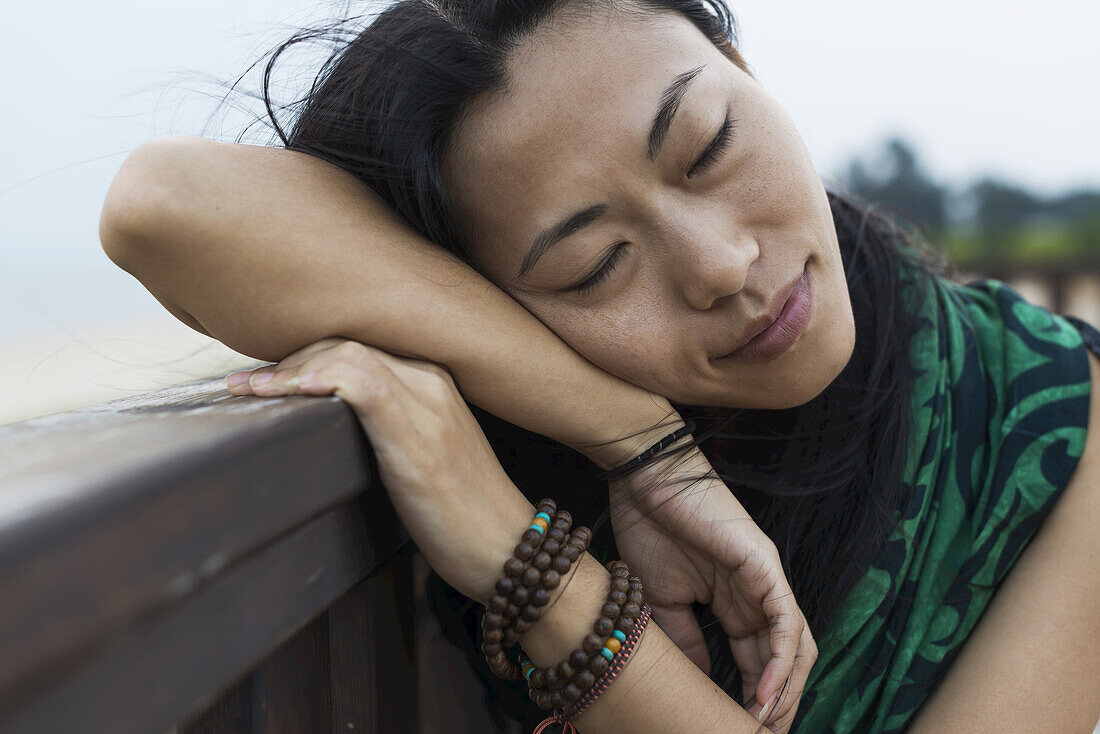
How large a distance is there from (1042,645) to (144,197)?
1176mm

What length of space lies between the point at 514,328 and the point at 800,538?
559 mm

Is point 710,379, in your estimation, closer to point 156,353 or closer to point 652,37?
point 652,37

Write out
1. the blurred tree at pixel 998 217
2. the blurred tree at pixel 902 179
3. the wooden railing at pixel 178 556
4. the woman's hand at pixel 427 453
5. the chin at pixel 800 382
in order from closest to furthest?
the wooden railing at pixel 178 556
the woman's hand at pixel 427 453
the chin at pixel 800 382
the blurred tree at pixel 998 217
the blurred tree at pixel 902 179

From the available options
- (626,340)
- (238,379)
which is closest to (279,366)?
(238,379)

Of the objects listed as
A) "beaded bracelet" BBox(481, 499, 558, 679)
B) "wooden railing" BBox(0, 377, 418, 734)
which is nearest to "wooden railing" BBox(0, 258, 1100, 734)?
"wooden railing" BBox(0, 377, 418, 734)

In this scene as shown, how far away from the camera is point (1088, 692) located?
3.38 feet

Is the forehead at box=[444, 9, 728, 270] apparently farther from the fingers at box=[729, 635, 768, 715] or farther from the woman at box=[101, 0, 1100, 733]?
the fingers at box=[729, 635, 768, 715]

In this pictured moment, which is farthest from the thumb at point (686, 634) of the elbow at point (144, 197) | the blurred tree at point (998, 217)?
the blurred tree at point (998, 217)

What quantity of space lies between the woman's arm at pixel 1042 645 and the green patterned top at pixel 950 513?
22 mm

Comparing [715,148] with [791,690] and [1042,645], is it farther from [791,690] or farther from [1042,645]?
[1042,645]

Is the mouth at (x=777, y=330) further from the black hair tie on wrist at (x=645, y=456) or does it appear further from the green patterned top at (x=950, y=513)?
the green patterned top at (x=950, y=513)

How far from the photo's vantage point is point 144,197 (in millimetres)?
718

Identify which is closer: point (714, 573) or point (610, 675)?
point (610, 675)

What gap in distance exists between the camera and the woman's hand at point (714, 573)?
34.1 inches
